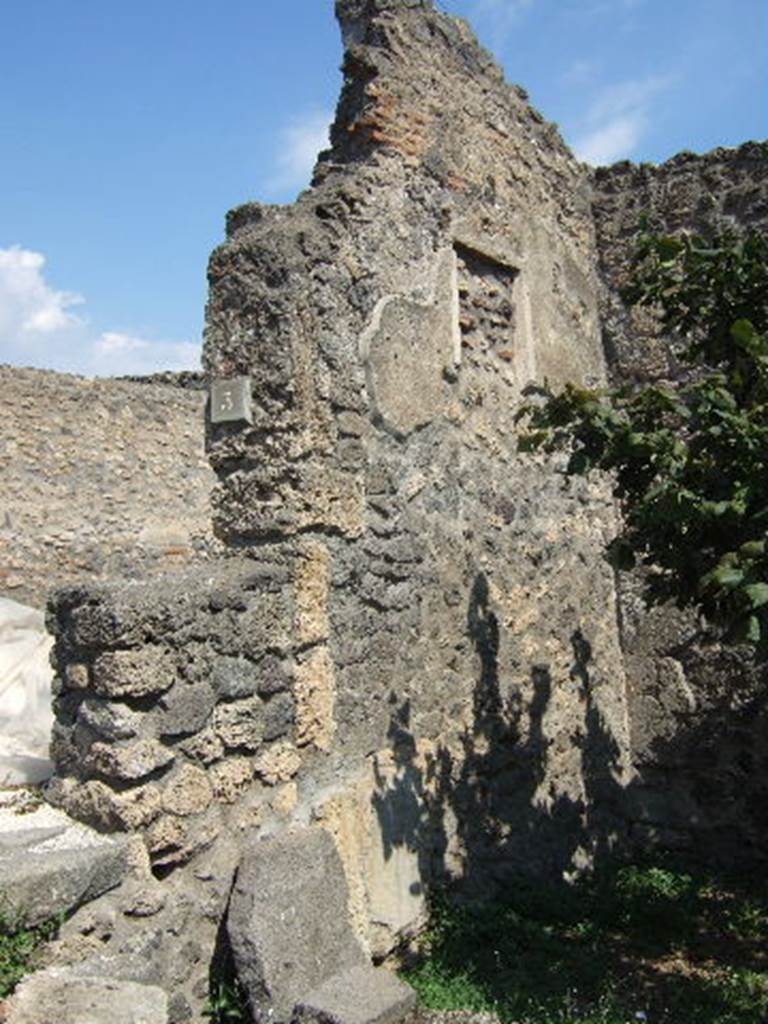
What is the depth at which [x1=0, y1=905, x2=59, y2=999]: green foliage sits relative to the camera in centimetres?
256

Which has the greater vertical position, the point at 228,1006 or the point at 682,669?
the point at 682,669

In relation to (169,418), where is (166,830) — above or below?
below

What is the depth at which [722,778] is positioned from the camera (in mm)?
5230

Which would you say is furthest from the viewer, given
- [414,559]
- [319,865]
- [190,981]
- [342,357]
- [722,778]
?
[722,778]

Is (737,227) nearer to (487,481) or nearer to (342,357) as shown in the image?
(487,481)

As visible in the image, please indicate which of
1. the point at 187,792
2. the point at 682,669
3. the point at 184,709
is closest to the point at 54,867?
the point at 187,792

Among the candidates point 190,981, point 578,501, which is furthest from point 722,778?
point 190,981

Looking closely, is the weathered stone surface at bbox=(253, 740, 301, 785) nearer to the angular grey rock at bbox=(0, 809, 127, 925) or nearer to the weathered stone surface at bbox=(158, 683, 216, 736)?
the weathered stone surface at bbox=(158, 683, 216, 736)

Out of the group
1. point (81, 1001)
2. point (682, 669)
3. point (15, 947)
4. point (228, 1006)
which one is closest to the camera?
point (81, 1001)

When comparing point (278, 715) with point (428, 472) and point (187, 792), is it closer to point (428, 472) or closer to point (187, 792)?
point (187, 792)

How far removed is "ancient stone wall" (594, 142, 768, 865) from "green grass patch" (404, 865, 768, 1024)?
0.41m

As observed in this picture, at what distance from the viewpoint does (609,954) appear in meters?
4.05

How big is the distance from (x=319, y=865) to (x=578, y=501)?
8.91ft

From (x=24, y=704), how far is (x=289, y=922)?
217 cm
